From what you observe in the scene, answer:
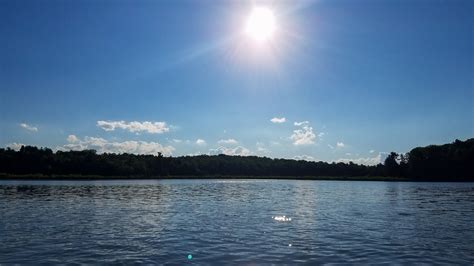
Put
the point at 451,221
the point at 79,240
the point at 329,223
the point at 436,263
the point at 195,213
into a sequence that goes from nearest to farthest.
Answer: the point at 436,263, the point at 79,240, the point at 329,223, the point at 451,221, the point at 195,213

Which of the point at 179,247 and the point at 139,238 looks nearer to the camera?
the point at 179,247

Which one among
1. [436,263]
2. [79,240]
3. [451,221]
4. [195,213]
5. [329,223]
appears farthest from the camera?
[195,213]

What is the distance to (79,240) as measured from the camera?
93.1 ft

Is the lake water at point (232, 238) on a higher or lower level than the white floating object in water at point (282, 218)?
lower

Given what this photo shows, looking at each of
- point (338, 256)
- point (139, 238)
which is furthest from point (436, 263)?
point (139, 238)

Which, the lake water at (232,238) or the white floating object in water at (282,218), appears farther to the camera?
the white floating object in water at (282,218)

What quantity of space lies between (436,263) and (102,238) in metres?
20.0

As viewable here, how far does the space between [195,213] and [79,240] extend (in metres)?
18.6

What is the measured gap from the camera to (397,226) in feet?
120

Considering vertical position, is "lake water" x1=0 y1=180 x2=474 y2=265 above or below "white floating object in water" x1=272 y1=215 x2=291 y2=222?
below

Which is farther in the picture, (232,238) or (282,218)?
(282,218)

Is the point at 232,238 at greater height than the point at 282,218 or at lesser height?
lesser

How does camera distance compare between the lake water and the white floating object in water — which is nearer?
the lake water

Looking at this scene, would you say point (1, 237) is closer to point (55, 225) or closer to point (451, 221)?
point (55, 225)
